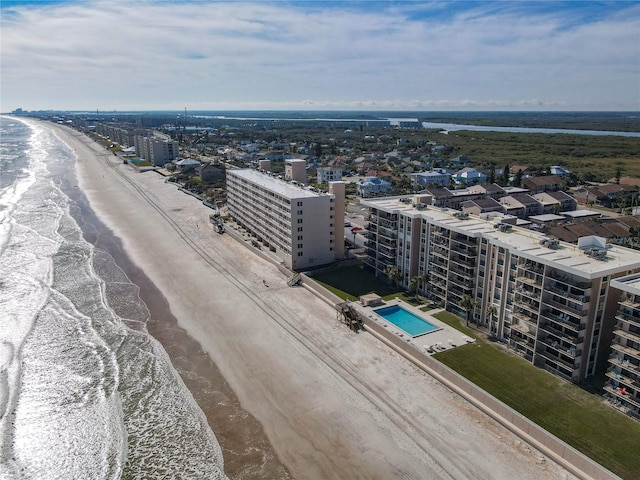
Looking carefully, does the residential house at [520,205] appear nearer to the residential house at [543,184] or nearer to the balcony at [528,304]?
the residential house at [543,184]

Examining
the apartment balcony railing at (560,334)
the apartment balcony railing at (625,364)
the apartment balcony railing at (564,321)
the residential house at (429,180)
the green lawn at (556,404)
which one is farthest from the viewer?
the residential house at (429,180)

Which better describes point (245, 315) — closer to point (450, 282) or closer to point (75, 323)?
point (75, 323)

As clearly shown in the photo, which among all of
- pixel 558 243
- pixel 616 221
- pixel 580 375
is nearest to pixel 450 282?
pixel 558 243

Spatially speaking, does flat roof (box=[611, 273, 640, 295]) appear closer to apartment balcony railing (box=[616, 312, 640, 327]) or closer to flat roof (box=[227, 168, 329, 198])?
apartment balcony railing (box=[616, 312, 640, 327])

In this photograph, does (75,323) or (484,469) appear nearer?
(484,469)

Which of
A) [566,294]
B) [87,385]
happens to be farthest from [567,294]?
[87,385]

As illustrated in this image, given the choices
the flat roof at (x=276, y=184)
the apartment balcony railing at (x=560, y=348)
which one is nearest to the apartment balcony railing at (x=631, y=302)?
the apartment balcony railing at (x=560, y=348)
